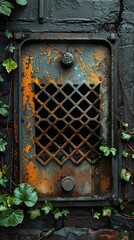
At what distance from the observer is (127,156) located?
3.53 metres

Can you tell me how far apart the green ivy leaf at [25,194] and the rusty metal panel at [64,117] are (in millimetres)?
104

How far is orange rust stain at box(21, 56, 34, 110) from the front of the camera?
3.49 meters

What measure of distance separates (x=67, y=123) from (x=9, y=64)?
65 cm

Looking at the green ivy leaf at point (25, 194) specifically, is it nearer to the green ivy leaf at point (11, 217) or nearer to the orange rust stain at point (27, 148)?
the green ivy leaf at point (11, 217)

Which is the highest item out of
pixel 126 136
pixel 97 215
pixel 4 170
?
pixel 126 136

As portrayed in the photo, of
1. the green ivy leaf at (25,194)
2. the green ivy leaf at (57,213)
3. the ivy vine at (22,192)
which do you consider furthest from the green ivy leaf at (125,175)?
the green ivy leaf at (25,194)

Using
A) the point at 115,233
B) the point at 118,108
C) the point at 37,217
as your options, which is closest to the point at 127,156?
the point at 118,108

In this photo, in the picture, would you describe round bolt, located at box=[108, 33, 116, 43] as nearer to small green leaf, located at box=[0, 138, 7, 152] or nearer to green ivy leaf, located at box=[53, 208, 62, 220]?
small green leaf, located at box=[0, 138, 7, 152]

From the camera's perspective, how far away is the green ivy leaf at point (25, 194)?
3.36 m

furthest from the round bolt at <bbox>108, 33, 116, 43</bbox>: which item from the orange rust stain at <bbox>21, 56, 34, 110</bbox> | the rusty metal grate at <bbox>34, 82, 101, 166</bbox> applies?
the orange rust stain at <bbox>21, 56, 34, 110</bbox>

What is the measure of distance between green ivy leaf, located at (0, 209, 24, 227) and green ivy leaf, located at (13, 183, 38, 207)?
0.08m

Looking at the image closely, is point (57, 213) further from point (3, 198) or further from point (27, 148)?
point (27, 148)

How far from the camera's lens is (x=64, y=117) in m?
3.51

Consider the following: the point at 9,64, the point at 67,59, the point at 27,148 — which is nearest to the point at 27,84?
the point at 9,64
